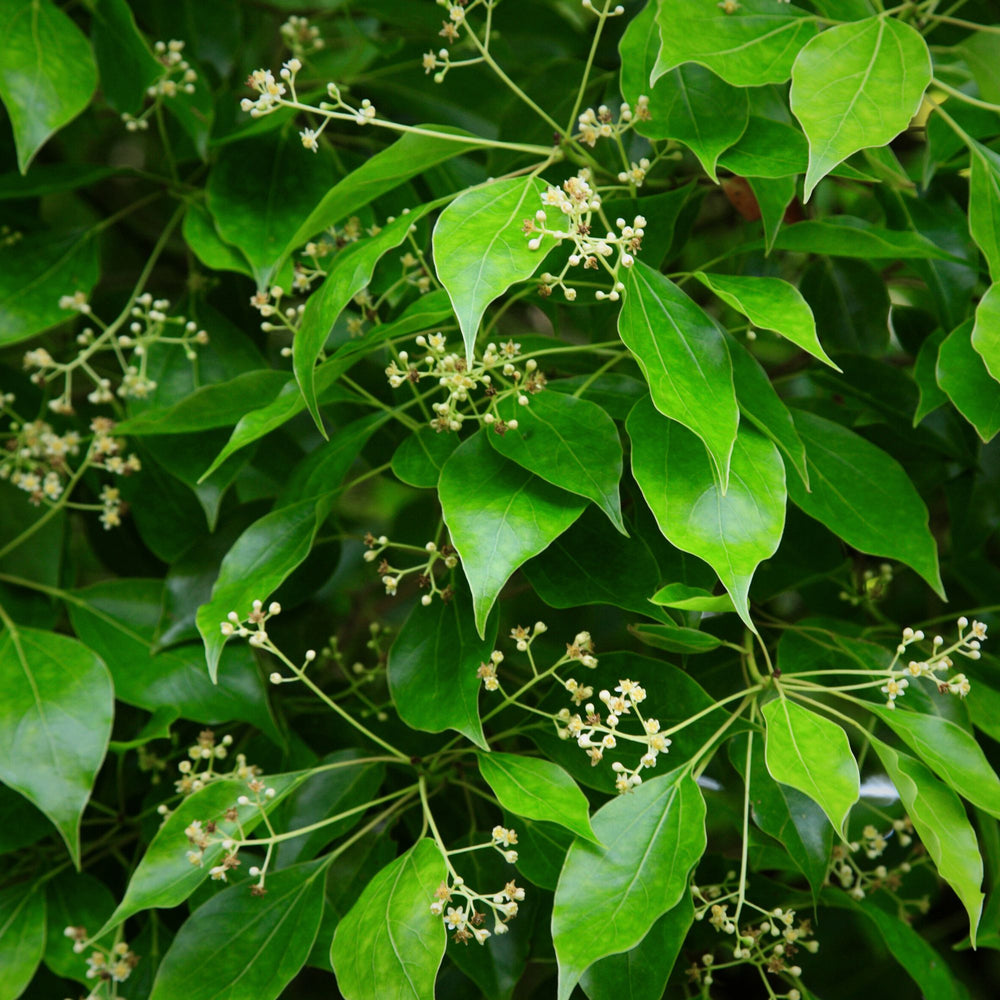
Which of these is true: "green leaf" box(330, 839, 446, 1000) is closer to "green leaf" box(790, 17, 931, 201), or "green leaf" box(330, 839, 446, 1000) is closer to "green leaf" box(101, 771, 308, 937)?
"green leaf" box(101, 771, 308, 937)

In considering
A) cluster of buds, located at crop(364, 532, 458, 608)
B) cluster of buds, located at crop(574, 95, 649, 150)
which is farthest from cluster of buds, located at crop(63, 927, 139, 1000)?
cluster of buds, located at crop(574, 95, 649, 150)

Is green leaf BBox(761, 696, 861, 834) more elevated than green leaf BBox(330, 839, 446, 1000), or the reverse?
green leaf BBox(761, 696, 861, 834)

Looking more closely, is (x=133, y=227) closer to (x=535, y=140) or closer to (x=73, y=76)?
(x=73, y=76)

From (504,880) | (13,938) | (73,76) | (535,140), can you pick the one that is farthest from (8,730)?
(535,140)

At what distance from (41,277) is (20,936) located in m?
0.59

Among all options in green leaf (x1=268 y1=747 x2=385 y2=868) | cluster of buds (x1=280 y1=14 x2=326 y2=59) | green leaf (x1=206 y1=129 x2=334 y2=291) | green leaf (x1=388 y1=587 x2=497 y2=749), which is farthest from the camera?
cluster of buds (x1=280 y1=14 x2=326 y2=59)

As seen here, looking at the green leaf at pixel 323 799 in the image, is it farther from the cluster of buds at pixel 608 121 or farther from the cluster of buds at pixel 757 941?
the cluster of buds at pixel 608 121

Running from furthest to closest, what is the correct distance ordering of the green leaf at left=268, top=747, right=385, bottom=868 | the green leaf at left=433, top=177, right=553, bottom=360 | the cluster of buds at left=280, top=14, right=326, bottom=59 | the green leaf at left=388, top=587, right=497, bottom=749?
the cluster of buds at left=280, top=14, right=326, bottom=59 < the green leaf at left=268, top=747, right=385, bottom=868 < the green leaf at left=388, top=587, right=497, bottom=749 < the green leaf at left=433, top=177, right=553, bottom=360

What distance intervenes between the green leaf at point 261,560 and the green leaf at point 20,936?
298 millimetres

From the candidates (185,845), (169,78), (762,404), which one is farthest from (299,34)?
(185,845)

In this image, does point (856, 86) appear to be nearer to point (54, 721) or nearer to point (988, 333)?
point (988, 333)

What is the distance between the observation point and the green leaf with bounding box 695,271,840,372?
67 centimetres

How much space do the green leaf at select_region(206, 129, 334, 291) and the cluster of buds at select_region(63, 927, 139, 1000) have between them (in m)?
0.56

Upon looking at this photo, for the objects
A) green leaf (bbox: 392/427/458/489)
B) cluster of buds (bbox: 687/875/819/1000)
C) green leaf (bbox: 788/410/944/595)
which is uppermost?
green leaf (bbox: 392/427/458/489)
